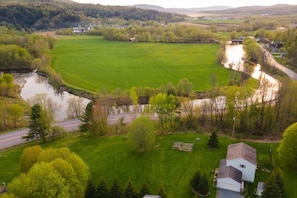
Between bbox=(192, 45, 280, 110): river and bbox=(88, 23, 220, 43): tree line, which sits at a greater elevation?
bbox=(88, 23, 220, 43): tree line

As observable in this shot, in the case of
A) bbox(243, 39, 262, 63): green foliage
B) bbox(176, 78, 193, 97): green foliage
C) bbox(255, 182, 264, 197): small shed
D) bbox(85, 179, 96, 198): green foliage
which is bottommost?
bbox(255, 182, 264, 197): small shed

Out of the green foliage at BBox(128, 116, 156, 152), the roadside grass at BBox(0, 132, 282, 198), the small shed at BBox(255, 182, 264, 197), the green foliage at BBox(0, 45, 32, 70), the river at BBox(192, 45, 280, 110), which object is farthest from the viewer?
the green foliage at BBox(0, 45, 32, 70)

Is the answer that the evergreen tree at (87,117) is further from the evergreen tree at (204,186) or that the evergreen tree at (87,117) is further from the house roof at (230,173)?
the house roof at (230,173)

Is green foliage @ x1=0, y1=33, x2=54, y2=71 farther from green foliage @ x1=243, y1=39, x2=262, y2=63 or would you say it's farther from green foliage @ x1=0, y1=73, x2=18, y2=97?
green foliage @ x1=243, y1=39, x2=262, y2=63

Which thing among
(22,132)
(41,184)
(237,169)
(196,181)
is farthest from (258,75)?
(41,184)

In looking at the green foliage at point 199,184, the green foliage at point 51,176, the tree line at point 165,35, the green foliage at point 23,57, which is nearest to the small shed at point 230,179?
the green foliage at point 199,184

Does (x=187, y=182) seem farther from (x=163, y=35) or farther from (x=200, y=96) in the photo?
Answer: (x=163, y=35)

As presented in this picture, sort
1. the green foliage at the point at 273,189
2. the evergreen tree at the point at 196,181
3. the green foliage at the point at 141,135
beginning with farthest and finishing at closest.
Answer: the green foliage at the point at 141,135, the evergreen tree at the point at 196,181, the green foliage at the point at 273,189

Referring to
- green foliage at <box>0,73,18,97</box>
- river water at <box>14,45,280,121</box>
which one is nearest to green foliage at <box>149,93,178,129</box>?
river water at <box>14,45,280,121</box>
